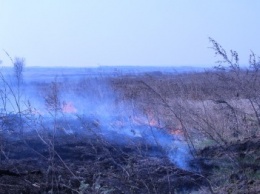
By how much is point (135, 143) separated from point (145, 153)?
1682 millimetres

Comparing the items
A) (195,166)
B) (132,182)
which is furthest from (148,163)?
(195,166)

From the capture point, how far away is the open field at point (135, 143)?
572 cm

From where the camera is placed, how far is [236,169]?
6848 millimetres

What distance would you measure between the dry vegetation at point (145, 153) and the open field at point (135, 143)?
0.07 ft

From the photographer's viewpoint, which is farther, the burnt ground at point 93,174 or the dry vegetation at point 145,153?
the dry vegetation at point 145,153

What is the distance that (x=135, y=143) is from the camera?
810 cm

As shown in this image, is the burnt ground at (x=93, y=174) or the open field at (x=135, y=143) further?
the open field at (x=135, y=143)

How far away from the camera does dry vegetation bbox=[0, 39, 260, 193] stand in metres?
5.61

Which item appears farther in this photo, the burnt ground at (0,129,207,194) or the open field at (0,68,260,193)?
the open field at (0,68,260,193)

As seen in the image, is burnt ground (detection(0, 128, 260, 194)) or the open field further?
the open field

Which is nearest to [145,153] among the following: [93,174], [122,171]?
[122,171]

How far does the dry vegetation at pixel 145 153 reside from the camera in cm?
561

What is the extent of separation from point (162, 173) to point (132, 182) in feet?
5.85

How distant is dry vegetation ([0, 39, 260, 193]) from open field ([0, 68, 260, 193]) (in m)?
0.02
